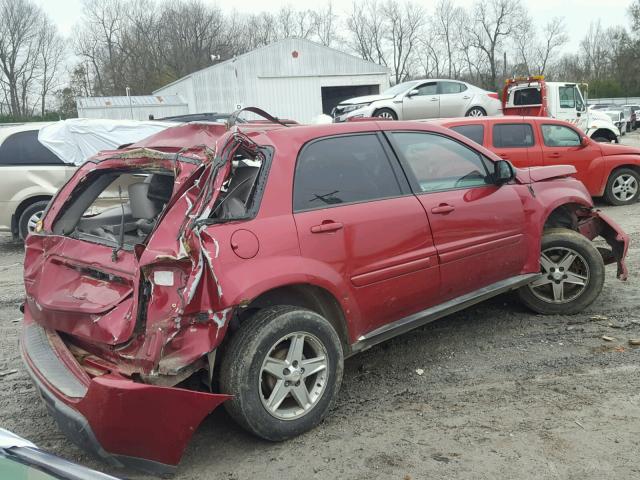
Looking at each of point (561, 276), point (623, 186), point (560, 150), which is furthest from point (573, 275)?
point (623, 186)

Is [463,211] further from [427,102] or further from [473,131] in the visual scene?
[427,102]

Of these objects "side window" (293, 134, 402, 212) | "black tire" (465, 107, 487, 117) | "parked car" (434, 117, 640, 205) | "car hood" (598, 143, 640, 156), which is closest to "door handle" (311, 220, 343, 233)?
"side window" (293, 134, 402, 212)

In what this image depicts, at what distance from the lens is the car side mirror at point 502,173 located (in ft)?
14.2

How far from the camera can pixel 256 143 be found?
10.5ft

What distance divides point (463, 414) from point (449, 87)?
14966mm

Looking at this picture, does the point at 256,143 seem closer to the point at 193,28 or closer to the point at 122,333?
the point at 122,333

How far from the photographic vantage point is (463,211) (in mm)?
4020

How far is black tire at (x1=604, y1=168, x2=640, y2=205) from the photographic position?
9.94 metres

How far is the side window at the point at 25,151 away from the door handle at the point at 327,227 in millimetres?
6736

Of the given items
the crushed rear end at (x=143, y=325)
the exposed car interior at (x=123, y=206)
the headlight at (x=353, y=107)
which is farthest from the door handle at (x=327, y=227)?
the headlight at (x=353, y=107)

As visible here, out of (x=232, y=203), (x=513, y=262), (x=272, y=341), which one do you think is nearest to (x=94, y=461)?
(x=272, y=341)

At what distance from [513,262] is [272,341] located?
2273mm

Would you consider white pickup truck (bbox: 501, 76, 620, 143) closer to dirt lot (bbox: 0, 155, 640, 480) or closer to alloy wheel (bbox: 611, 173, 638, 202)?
alloy wheel (bbox: 611, 173, 638, 202)

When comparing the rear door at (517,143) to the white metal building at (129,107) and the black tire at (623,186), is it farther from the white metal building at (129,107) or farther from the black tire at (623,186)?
the white metal building at (129,107)
